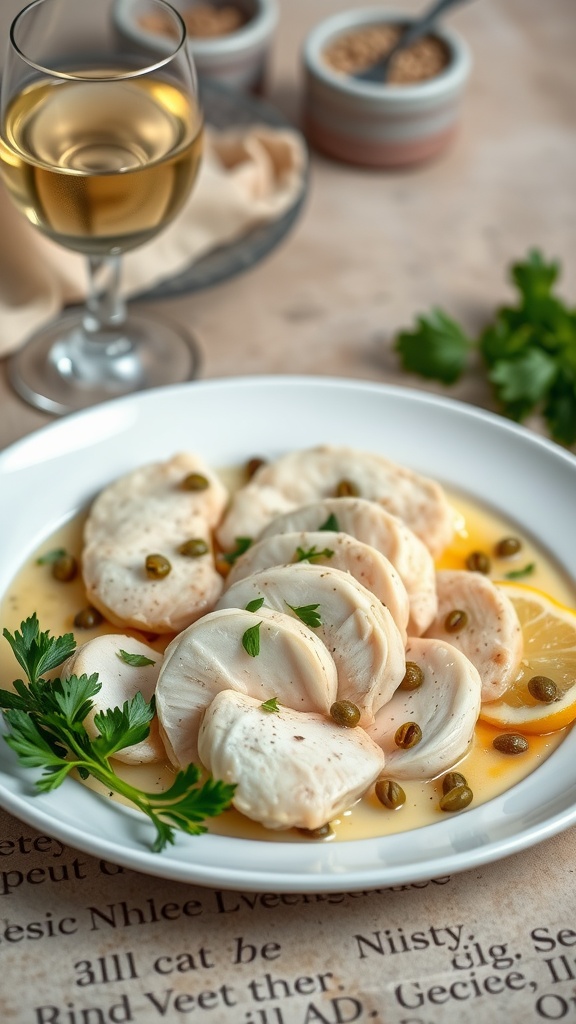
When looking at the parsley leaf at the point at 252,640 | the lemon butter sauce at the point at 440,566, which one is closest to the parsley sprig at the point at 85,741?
the lemon butter sauce at the point at 440,566

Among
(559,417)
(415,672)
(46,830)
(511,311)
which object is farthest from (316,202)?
(46,830)

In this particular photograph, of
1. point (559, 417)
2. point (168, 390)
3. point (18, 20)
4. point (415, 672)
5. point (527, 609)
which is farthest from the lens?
point (559, 417)

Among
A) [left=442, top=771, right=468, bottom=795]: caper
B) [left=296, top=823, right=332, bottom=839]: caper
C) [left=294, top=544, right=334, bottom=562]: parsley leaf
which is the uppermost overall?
[left=294, top=544, right=334, bottom=562]: parsley leaf

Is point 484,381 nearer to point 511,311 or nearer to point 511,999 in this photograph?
point 511,311

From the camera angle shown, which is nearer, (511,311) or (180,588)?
(180,588)

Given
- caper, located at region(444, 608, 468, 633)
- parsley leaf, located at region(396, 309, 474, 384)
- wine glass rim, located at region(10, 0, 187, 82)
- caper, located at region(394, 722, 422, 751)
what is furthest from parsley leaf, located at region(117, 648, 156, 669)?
parsley leaf, located at region(396, 309, 474, 384)

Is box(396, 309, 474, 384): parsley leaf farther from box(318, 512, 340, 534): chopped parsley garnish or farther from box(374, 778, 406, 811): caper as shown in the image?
box(374, 778, 406, 811): caper

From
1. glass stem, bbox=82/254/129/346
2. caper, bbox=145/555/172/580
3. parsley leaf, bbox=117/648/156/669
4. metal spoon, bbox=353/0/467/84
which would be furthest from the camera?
metal spoon, bbox=353/0/467/84
